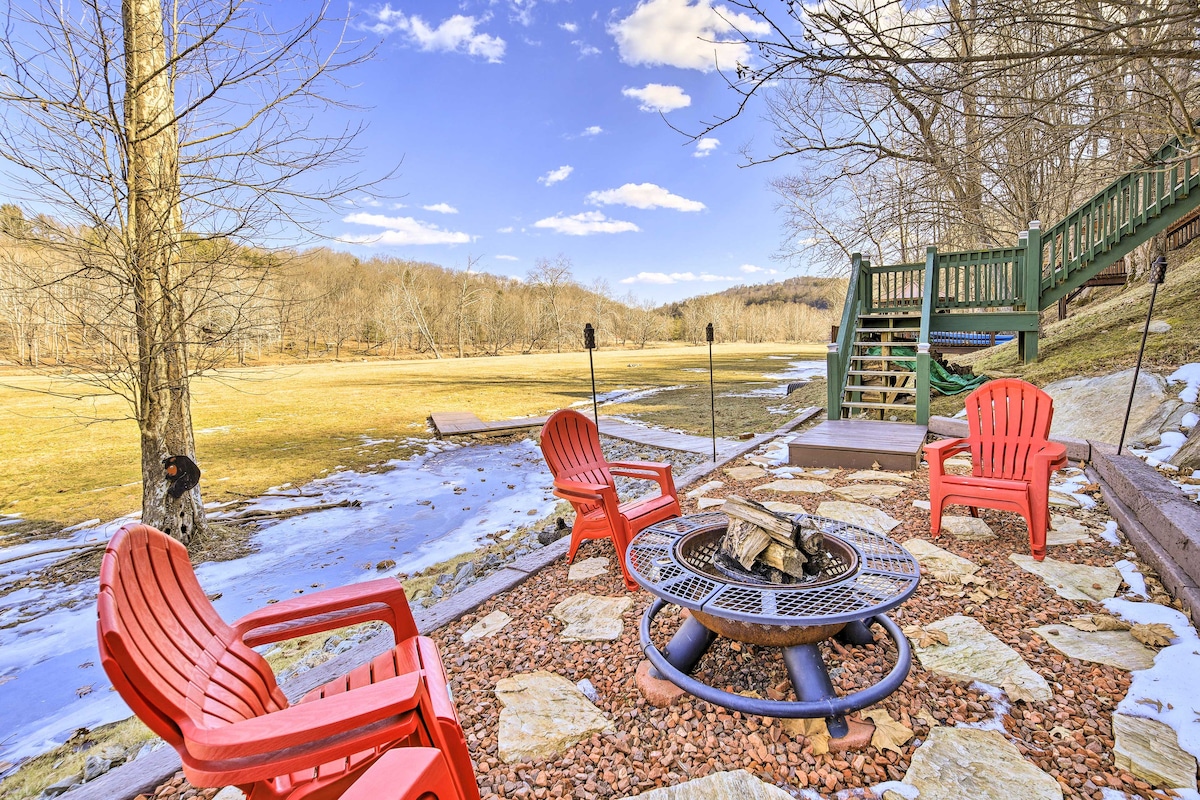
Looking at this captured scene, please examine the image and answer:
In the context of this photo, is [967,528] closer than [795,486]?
Yes

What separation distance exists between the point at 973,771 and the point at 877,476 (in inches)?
143

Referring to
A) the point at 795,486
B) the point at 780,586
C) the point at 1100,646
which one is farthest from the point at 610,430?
the point at 780,586

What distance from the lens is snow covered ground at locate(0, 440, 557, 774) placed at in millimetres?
2676

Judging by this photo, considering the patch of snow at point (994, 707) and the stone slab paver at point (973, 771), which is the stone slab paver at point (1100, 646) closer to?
the patch of snow at point (994, 707)

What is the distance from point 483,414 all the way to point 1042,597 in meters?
10.0

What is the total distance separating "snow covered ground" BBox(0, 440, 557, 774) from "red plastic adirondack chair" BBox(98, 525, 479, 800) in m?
1.80

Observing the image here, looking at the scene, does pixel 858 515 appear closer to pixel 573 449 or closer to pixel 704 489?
pixel 704 489

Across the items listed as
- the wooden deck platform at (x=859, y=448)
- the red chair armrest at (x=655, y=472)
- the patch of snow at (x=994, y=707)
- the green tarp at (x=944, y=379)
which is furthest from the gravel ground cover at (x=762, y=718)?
the green tarp at (x=944, y=379)

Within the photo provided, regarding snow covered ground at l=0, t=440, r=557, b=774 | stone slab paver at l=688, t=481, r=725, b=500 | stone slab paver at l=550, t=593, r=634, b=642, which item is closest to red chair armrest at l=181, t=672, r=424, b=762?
stone slab paver at l=550, t=593, r=634, b=642

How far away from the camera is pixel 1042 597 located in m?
2.60

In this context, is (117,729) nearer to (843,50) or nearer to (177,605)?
(177,605)

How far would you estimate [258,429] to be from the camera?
984 centimetres

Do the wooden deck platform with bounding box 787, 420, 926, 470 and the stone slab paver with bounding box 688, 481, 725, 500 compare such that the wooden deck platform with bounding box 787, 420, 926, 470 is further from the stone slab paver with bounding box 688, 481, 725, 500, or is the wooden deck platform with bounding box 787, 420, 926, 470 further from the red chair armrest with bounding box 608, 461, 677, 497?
the red chair armrest with bounding box 608, 461, 677, 497

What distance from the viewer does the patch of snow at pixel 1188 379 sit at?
191 inches
